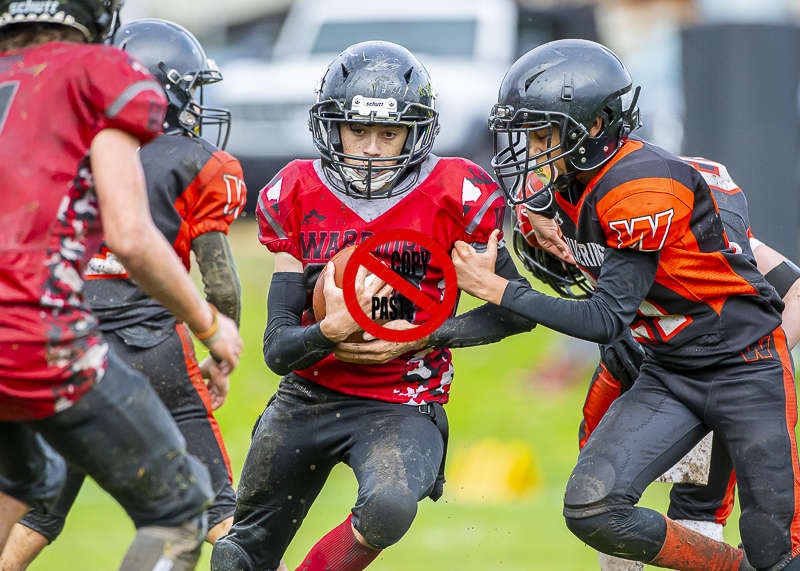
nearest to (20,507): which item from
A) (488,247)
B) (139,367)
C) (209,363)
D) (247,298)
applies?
(139,367)

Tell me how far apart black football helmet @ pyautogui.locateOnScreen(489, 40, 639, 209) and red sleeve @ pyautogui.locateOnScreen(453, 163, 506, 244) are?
0.29 ft

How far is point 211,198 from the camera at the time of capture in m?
3.93

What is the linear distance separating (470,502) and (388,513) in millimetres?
4272

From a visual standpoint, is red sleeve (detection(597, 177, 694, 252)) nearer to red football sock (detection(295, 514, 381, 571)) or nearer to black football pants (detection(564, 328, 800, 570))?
black football pants (detection(564, 328, 800, 570))

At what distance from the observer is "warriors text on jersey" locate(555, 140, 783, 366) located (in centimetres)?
340

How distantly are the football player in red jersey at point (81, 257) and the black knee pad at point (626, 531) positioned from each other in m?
1.43

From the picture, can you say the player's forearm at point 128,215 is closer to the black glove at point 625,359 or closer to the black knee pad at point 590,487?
the black knee pad at point 590,487

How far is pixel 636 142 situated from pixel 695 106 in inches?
199

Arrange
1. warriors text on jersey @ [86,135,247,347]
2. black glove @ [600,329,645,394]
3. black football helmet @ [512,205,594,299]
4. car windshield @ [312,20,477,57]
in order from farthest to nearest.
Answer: car windshield @ [312,20,477,57], black football helmet @ [512,205,594,299], black glove @ [600,329,645,394], warriors text on jersey @ [86,135,247,347]

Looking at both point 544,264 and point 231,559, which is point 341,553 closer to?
point 231,559

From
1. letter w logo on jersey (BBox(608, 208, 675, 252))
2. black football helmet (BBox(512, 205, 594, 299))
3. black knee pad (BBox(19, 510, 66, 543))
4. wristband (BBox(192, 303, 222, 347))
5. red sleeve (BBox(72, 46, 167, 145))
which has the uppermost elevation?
red sleeve (BBox(72, 46, 167, 145))

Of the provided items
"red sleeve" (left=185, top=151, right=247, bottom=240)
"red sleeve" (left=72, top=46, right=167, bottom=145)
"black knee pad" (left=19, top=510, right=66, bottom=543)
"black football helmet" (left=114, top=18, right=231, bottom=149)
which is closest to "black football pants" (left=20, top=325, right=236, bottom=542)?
"black knee pad" (left=19, top=510, right=66, bottom=543)

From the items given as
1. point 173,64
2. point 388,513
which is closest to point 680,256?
point 388,513

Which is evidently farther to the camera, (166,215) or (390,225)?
(166,215)
